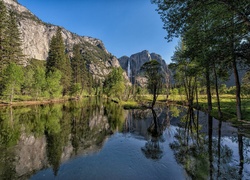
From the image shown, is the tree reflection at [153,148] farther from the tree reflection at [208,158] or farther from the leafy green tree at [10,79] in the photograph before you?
the leafy green tree at [10,79]

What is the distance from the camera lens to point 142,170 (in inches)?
291

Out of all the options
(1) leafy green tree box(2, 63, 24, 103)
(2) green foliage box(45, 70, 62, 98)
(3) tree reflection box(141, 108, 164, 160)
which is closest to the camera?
(3) tree reflection box(141, 108, 164, 160)

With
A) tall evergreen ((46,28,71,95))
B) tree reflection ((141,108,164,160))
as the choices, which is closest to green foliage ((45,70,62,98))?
tall evergreen ((46,28,71,95))

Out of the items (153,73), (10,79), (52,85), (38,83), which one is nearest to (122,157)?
(153,73)

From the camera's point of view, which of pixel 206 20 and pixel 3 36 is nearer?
pixel 206 20

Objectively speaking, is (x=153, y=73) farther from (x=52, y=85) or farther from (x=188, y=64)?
(x=52, y=85)

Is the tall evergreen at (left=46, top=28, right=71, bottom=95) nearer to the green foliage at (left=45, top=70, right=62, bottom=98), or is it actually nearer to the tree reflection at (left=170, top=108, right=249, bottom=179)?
the green foliage at (left=45, top=70, right=62, bottom=98)

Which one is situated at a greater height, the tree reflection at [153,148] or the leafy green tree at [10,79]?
the leafy green tree at [10,79]

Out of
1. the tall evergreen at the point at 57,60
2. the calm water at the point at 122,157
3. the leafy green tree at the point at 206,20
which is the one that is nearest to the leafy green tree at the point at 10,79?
the tall evergreen at the point at 57,60

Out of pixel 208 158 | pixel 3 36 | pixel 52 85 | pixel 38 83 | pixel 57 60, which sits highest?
pixel 3 36

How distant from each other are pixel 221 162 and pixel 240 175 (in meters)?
1.11

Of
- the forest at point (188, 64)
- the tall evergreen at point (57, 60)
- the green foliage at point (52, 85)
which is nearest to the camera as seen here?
the forest at point (188, 64)

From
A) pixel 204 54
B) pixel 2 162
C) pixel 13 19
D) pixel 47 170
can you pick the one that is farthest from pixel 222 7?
pixel 13 19

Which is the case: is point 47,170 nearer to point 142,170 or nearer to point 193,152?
point 142,170
